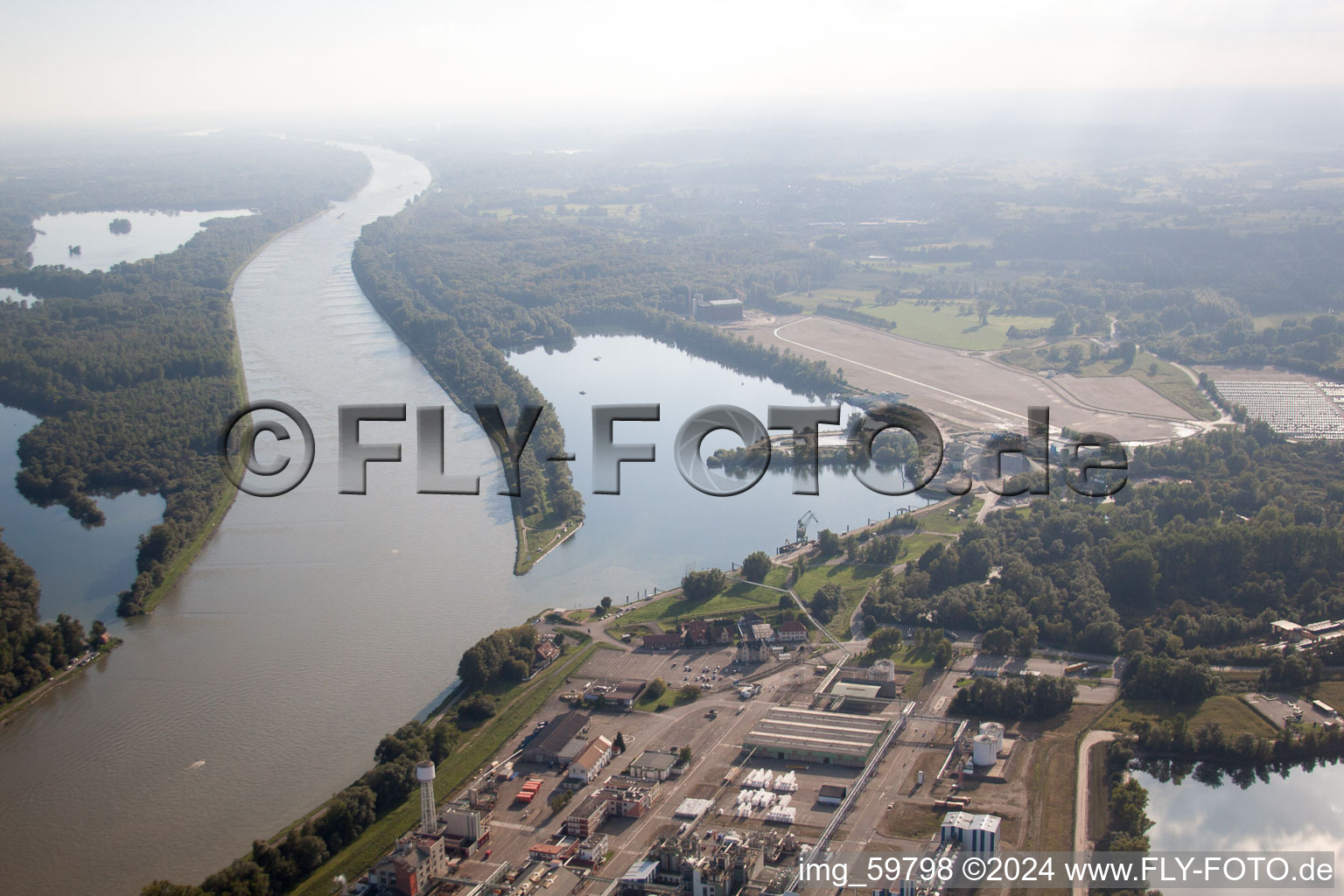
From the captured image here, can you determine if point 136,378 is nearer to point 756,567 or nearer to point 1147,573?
point 756,567

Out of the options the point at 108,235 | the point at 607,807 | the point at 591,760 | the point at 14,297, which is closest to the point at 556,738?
the point at 591,760

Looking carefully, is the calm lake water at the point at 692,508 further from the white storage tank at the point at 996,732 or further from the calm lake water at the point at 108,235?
the calm lake water at the point at 108,235

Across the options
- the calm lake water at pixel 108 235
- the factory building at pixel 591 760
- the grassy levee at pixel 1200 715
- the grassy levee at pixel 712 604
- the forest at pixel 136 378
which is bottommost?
the factory building at pixel 591 760

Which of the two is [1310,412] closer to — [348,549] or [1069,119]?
[348,549]

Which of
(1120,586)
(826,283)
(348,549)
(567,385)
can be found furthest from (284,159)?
(1120,586)

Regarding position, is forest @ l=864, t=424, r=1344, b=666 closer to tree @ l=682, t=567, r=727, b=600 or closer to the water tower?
tree @ l=682, t=567, r=727, b=600

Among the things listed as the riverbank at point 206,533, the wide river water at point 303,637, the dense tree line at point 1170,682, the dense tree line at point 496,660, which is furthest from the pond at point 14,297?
the dense tree line at point 1170,682

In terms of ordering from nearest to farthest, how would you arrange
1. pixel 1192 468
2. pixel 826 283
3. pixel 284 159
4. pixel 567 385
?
pixel 1192 468
pixel 567 385
pixel 826 283
pixel 284 159
